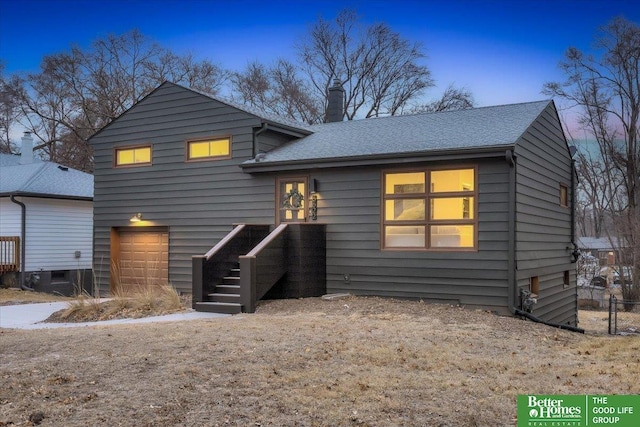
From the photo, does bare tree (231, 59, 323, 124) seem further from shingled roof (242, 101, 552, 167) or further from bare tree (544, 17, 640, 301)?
shingled roof (242, 101, 552, 167)

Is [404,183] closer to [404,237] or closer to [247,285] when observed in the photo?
[404,237]

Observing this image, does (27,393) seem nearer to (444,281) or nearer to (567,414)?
(567,414)

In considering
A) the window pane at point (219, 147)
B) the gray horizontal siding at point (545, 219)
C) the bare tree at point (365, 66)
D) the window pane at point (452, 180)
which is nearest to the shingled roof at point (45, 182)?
the window pane at point (219, 147)

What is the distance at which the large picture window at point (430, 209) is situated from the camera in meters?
11.0

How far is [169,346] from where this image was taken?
6.84m

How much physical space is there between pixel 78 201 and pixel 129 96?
A: 11.5m

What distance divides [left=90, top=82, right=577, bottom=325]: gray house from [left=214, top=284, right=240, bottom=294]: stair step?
0.03 meters

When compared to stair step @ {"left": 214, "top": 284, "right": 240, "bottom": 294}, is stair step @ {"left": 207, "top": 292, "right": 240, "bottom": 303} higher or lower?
lower

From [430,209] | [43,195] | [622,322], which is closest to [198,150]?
[430,209]

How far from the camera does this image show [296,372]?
568 centimetres

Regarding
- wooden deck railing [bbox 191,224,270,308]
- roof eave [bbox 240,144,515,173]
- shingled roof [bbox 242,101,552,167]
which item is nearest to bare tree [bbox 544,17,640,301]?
shingled roof [bbox 242,101,552,167]

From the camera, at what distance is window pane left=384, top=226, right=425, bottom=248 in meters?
11.4

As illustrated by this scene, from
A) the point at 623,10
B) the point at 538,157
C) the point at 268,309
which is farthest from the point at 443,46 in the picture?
the point at 268,309

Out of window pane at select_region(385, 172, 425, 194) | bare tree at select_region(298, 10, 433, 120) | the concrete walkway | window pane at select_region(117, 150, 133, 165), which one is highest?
bare tree at select_region(298, 10, 433, 120)
